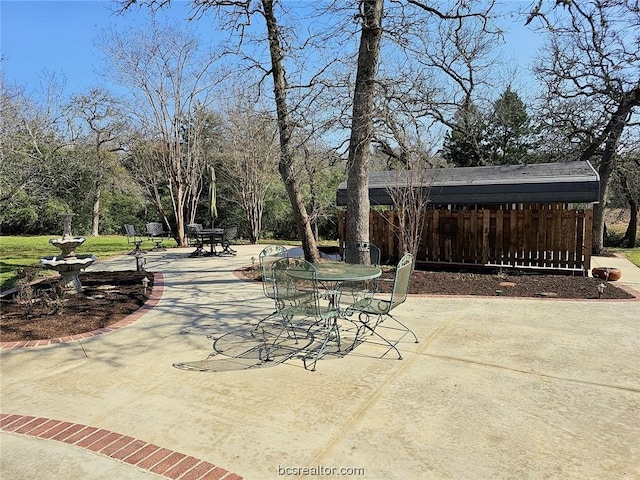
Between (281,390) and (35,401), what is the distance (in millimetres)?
1915

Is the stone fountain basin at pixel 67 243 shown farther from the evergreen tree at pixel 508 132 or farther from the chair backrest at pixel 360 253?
the evergreen tree at pixel 508 132

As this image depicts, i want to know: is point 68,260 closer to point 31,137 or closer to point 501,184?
point 501,184

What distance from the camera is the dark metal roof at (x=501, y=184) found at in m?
9.26

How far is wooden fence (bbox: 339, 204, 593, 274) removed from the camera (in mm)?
9125

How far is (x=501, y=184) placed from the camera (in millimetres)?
10148

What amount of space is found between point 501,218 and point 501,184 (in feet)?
2.97

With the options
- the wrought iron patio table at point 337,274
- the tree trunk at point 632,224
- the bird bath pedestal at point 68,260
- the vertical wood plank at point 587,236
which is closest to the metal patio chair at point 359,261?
the wrought iron patio table at point 337,274

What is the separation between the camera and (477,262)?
10.1 meters

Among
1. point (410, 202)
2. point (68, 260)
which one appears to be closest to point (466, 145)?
point (410, 202)

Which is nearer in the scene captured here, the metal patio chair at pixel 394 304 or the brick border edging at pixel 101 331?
the metal patio chair at pixel 394 304

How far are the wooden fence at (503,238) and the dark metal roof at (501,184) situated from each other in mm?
354

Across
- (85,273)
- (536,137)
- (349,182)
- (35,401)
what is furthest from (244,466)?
(536,137)

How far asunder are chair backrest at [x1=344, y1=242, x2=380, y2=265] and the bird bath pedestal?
4.18 m

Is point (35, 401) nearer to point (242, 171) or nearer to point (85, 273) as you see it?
point (85, 273)
